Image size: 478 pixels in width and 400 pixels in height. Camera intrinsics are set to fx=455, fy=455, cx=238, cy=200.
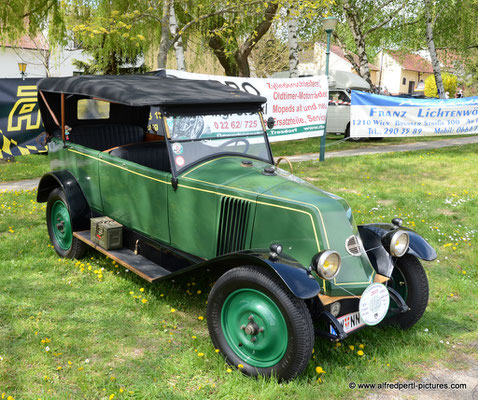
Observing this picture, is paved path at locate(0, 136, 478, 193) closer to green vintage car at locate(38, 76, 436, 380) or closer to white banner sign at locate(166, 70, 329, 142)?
white banner sign at locate(166, 70, 329, 142)

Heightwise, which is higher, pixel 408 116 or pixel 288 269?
pixel 408 116

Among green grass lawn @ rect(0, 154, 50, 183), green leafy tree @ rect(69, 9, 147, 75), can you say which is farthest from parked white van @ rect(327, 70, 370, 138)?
green grass lawn @ rect(0, 154, 50, 183)

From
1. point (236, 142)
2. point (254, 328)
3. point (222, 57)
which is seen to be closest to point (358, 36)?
point (222, 57)

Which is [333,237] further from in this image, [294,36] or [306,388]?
[294,36]

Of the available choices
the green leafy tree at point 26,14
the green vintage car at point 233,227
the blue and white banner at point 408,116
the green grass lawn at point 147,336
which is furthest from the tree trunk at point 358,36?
the green vintage car at point 233,227

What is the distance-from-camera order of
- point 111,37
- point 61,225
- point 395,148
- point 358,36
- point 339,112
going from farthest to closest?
point 358,36 < point 339,112 < point 395,148 < point 111,37 < point 61,225

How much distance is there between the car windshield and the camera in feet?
13.4

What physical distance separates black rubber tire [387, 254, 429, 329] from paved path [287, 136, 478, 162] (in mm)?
8668

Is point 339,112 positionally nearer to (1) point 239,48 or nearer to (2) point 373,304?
(1) point 239,48

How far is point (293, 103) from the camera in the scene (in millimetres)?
11562

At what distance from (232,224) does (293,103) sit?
8391 mm

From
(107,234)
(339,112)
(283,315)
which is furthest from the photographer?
(339,112)

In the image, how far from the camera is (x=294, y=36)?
528 inches

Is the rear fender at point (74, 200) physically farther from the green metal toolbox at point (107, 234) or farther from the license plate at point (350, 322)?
the license plate at point (350, 322)
